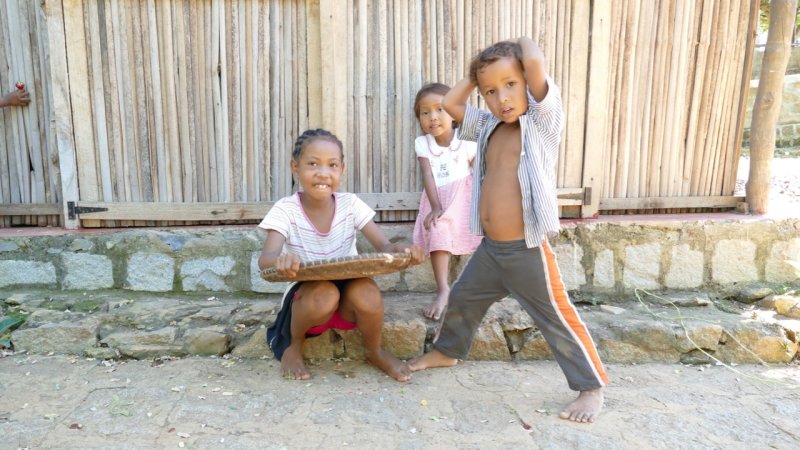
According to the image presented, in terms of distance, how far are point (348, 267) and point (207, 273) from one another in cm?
148

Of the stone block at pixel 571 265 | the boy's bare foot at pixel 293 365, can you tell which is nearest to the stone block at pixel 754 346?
the stone block at pixel 571 265

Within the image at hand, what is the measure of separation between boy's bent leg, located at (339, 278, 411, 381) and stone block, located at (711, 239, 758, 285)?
2.21 meters

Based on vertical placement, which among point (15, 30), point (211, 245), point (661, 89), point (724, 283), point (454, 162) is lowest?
point (724, 283)

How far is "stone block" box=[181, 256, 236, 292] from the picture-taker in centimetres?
341

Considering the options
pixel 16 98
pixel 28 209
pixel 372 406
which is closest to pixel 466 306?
pixel 372 406

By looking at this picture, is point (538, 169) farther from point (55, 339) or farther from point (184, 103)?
point (55, 339)

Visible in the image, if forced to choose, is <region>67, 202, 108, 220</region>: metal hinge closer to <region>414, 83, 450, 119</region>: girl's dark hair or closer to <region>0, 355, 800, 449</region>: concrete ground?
<region>0, 355, 800, 449</region>: concrete ground

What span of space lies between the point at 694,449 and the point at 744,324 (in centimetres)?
128

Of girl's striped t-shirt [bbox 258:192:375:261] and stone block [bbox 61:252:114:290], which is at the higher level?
girl's striped t-shirt [bbox 258:192:375:261]

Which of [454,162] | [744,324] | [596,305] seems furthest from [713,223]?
[454,162]

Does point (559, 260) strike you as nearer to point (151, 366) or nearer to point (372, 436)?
point (372, 436)

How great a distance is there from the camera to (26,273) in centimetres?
336

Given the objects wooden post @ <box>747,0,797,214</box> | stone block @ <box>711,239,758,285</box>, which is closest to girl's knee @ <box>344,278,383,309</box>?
stone block @ <box>711,239,758,285</box>

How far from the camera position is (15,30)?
11.1 feet
